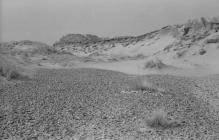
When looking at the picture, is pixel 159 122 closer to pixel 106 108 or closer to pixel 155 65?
pixel 106 108

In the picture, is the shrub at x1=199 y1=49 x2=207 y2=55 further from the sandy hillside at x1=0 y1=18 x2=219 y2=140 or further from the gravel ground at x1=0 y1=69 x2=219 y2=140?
the gravel ground at x1=0 y1=69 x2=219 y2=140

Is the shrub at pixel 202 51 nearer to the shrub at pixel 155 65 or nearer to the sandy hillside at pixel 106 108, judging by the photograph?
the shrub at pixel 155 65

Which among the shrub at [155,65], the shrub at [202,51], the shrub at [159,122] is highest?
the shrub at [202,51]

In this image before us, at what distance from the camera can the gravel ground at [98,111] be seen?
354 inches

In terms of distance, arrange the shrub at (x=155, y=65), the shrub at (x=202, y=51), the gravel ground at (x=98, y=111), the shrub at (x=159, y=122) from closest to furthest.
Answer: the gravel ground at (x=98, y=111), the shrub at (x=159, y=122), the shrub at (x=155, y=65), the shrub at (x=202, y=51)

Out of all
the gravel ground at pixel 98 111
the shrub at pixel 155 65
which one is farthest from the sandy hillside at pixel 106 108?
the shrub at pixel 155 65

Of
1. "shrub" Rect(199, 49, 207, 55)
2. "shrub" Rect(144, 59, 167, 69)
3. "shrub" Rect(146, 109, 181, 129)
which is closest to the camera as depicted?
"shrub" Rect(146, 109, 181, 129)

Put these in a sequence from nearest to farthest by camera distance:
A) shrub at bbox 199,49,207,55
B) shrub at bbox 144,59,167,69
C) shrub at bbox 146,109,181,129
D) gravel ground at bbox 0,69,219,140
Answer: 1. gravel ground at bbox 0,69,219,140
2. shrub at bbox 146,109,181,129
3. shrub at bbox 144,59,167,69
4. shrub at bbox 199,49,207,55

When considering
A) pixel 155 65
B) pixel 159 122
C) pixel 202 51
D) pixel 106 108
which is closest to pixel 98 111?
pixel 106 108

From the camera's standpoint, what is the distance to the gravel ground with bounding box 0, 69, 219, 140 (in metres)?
9.00

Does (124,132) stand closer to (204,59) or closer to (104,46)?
(204,59)

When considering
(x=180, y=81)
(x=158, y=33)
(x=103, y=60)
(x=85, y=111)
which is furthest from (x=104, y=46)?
(x=85, y=111)

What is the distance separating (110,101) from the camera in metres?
12.0

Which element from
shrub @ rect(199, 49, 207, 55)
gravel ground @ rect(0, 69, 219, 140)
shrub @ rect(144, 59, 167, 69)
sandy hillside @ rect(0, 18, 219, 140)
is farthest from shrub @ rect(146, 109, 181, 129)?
shrub @ rect(199, 49, 207, 55)
